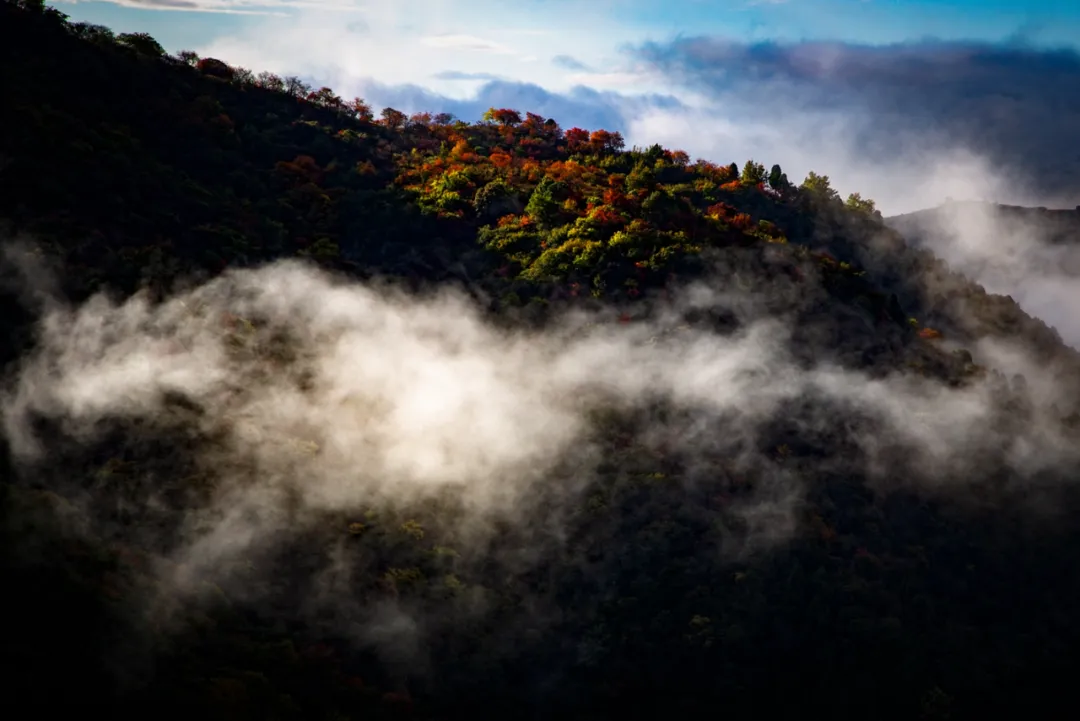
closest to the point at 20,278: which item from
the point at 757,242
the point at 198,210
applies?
the point at 198,210

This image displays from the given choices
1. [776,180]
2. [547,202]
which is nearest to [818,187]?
[776,180]

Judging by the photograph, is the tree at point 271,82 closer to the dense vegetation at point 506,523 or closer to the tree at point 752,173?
the dense vegetation at point 506,523

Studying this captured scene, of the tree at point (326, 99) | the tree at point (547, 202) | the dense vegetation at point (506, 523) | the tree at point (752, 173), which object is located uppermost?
the tree at point (326, 99)

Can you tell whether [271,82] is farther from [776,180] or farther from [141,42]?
[776,180]

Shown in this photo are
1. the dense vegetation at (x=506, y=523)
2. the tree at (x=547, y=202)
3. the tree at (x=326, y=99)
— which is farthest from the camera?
the tree at (x=326, y=99)

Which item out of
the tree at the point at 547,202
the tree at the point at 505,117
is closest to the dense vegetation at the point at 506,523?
the tree at the point at 547,202

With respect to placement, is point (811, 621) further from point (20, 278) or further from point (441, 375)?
point (20, 278)

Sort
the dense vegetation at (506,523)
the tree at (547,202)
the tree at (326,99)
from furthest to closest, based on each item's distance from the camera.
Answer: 1. the tree at (326,99)
2. the tree at (547,202)
3. the dense vegetation at (506,523)

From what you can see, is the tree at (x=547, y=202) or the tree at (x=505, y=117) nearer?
the tree at (x=547, y=202)

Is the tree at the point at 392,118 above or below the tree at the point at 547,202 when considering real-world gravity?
above
